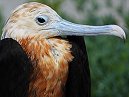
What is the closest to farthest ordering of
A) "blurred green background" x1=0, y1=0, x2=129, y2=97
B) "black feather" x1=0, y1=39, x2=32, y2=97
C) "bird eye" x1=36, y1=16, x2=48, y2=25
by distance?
"black feather" x1=0, y1=39, x2=32, y2=97
"bird eye" x1=36, y1=16, x2=48, y2=25
"blurred green background" x1=0, y1=0, x2=129, y2=97

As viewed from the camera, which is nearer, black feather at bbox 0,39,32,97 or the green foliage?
black feather at bbox 0,39,32,97

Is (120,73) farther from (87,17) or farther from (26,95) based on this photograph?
(26,95)

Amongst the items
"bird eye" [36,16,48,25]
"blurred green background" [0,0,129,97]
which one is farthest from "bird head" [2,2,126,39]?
"blurred green background" [0,0,129,97]

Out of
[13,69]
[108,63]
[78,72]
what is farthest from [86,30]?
[108,63]

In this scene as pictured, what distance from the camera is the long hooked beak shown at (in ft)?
10.9

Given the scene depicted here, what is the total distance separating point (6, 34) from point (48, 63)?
253 millimetres

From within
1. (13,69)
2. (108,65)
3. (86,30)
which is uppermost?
(108,65)

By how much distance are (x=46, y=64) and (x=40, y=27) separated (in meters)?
0.19

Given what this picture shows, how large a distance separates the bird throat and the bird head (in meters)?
0.04

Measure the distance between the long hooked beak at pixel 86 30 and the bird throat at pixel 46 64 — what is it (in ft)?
0.29

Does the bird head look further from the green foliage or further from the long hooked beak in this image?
the green foliage

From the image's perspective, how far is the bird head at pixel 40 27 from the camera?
3352mm

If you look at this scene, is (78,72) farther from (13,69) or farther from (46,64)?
(13,69)

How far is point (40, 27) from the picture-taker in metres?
3.39
